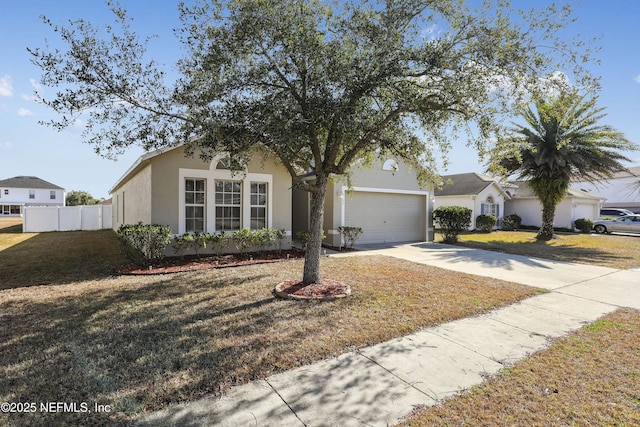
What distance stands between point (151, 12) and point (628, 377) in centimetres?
942

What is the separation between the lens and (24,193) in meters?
47.8

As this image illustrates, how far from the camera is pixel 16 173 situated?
49.8m

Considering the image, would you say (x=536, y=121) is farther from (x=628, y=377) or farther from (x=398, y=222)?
(x=628, y=377)

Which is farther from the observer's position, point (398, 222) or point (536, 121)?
point (536, 121)

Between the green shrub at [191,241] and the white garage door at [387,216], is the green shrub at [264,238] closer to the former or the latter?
the green shrub at [191,241]

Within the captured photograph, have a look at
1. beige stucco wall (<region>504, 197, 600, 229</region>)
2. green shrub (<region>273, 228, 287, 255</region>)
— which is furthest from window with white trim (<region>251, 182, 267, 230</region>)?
beige stucco wall (<region>504, 197, 600, 229</region>)

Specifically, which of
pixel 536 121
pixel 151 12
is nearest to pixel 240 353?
pixel 151 12

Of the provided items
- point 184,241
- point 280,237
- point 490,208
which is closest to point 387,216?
point 280,237

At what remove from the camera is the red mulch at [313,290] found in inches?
251

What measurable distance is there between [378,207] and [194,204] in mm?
8412

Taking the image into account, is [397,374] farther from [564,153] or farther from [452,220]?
[564,153]

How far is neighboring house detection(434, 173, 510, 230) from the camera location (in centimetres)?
2370

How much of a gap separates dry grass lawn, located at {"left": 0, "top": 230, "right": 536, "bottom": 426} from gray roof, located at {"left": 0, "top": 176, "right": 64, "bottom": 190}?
51532mm

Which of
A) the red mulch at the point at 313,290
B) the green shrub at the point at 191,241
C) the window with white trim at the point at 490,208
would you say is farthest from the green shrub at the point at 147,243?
the window with white trim at the point at 490,208
